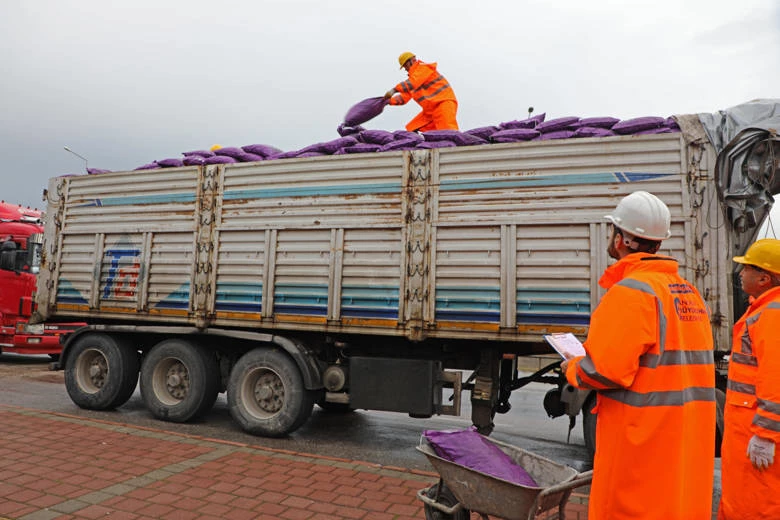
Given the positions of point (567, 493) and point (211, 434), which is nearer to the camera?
point (567, 493)

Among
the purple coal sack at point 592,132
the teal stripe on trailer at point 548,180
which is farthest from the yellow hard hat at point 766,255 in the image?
the purple coal sack at point 592,132

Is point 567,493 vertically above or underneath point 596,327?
underneath

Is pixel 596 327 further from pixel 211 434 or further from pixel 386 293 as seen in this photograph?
pixel 211 434

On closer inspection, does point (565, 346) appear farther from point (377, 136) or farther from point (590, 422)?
point (377, 136)

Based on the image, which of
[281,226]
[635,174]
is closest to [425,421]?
[281,226]

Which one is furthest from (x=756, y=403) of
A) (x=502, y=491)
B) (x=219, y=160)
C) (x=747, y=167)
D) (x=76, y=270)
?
(x=76, y=270)

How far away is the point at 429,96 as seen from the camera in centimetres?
706

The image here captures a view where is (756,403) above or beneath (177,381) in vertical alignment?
above

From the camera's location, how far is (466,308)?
5461 mm

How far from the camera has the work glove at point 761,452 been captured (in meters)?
2.54

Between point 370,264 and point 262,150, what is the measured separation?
7.22 feet

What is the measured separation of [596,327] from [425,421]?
5.86 meters

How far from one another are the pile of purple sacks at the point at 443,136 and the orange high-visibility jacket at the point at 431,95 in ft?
2.92

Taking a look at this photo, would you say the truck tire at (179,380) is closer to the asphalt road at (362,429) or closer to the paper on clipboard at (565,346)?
the asphalt road at (362,429)
